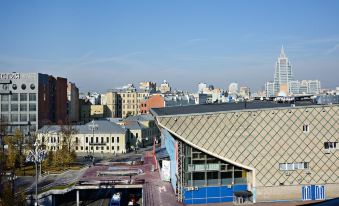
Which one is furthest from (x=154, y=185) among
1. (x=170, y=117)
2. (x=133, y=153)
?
(x=133, y=153)

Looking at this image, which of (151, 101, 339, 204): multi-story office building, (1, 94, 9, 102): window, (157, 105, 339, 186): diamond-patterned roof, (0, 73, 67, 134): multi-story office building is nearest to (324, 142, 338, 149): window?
(151, 101, 339, 204): multi-story office building

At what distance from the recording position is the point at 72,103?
10962cm

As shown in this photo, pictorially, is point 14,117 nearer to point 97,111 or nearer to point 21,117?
point 21,117

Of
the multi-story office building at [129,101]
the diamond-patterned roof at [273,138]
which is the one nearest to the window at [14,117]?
the multi-story office building at [129,101]

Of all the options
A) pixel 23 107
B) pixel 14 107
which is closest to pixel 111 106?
pixel 23 107

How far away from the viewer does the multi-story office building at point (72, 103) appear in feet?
347

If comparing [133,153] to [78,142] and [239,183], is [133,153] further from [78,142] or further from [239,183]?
[239,183]

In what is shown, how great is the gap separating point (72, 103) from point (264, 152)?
8304cm

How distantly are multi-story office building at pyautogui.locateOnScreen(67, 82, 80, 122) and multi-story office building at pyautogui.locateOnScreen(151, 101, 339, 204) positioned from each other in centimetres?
7487

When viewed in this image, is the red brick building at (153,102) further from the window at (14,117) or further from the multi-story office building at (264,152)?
the multi-story office building at (264,152)

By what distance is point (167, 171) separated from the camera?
42688 mm

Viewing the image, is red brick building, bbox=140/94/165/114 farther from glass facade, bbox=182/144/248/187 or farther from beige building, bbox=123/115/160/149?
glass facade, bbox=182/144/248/187

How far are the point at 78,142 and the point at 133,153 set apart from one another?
33.4ft

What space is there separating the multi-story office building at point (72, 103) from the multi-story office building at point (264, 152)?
7487 centimetres
